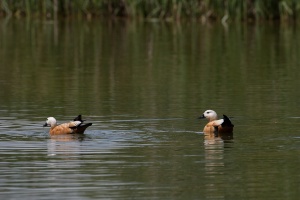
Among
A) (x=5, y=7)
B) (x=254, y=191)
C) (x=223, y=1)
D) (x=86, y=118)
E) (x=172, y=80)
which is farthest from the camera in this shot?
(x=5, y=7)

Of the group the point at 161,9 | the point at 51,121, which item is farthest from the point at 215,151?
the point at 161,9

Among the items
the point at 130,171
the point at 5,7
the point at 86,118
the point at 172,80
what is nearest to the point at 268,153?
the point at 130,171

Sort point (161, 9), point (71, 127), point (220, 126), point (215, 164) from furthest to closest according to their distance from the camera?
point (161, 9) → point (71, 127) → point (220, 126) → point (215, 164)

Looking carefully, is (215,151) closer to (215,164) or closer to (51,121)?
(215,164)

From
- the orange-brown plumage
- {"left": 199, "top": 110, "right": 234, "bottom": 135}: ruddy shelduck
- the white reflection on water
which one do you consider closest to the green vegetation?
{"left": 199, "top": 110, "right": 234, "bottom": 135}: ruddy shelduck

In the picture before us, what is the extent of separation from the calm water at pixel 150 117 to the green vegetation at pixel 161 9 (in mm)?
5872

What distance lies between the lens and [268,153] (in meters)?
14.0

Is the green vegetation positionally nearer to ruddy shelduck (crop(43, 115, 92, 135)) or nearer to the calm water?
the calm water

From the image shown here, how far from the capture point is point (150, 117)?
17438 millimetres

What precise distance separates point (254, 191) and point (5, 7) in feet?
114

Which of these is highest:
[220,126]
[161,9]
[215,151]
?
[161,9]

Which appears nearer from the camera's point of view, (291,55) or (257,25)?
(291,55)

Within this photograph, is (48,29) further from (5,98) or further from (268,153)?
(268,153)

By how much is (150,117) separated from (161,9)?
85.8ft
